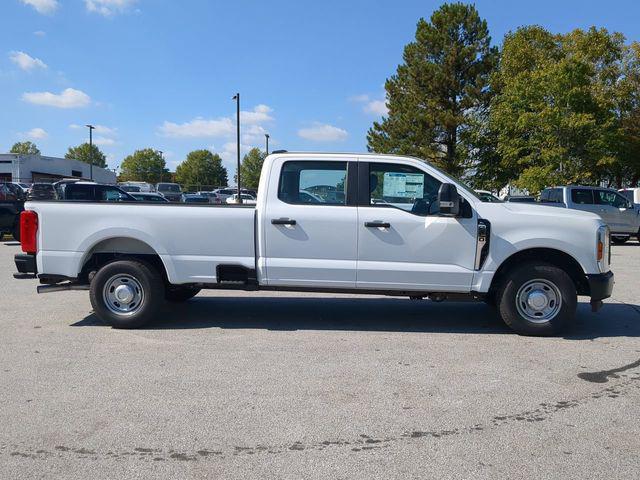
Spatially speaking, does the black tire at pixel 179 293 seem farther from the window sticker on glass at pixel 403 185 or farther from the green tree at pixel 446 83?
the green tree at pixel 446 83

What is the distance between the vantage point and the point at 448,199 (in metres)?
5.95

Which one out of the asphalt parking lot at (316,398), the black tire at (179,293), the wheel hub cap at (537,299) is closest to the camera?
the asphalt parking lot at (316,398)

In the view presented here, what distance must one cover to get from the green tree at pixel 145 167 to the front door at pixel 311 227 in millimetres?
109890

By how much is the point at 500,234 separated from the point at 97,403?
4.37 metres

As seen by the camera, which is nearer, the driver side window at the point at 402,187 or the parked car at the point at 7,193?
the driver side window at the point at 402,187

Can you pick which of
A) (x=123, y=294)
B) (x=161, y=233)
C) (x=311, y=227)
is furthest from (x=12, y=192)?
(x=311, y=227)

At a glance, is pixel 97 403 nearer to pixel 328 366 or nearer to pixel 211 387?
pixel 211 387

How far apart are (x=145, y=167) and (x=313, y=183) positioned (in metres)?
114

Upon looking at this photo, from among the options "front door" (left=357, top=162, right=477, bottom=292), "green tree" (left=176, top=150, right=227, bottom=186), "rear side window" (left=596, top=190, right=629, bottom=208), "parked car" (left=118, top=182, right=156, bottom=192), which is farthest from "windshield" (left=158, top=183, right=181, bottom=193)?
"green tree" (left=176, top=150, right=227, bottom=186)

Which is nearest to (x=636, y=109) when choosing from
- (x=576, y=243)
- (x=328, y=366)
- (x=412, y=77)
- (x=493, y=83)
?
(x=493, y=83)

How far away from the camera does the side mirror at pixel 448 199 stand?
593 centimetres

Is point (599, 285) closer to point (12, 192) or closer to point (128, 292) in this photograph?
point (128, 292)

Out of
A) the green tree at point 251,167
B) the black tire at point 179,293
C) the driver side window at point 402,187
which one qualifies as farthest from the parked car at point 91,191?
the green tree at point 251,167

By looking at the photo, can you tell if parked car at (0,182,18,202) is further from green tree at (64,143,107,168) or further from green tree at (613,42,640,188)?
green tree at (64,143,107,168)
